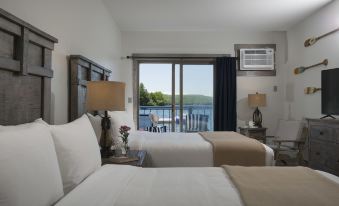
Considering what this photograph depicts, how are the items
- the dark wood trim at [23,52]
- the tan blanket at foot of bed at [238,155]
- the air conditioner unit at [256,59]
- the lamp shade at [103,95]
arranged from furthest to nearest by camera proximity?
the air conditioner unit at [256,59] → the tan blanket at foot of bed at [238,155] → the lamp shade at [103,95] → the dark wood trim at [23,52]

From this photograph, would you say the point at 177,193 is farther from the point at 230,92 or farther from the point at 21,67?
the point at 230,92

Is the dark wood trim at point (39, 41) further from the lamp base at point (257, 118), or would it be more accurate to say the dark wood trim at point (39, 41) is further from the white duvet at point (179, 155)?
the lamp base at point (257, 118)

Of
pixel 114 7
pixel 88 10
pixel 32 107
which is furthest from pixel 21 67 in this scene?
pixel 114 7

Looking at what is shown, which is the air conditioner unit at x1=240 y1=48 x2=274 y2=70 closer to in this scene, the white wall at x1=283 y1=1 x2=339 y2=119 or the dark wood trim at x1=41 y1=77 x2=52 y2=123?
the white wall at x1=283 y1=1 x2=339 y2=119

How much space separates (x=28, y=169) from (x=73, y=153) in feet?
1.61

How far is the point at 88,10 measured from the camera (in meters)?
3.46

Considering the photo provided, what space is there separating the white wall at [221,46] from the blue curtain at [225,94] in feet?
0.69

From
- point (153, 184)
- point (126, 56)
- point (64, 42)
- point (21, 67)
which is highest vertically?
point (126, 56)

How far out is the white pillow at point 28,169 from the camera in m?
0.92

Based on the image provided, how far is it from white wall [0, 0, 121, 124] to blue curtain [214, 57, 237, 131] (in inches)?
98.2

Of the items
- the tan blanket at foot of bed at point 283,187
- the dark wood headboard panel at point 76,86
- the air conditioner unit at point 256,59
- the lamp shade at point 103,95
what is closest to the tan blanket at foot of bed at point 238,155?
the tan blanket at foot of bed at point 283,187

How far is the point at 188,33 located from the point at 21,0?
4291 millimetres

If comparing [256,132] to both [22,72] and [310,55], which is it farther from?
[22,72]

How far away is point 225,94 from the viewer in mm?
5707
